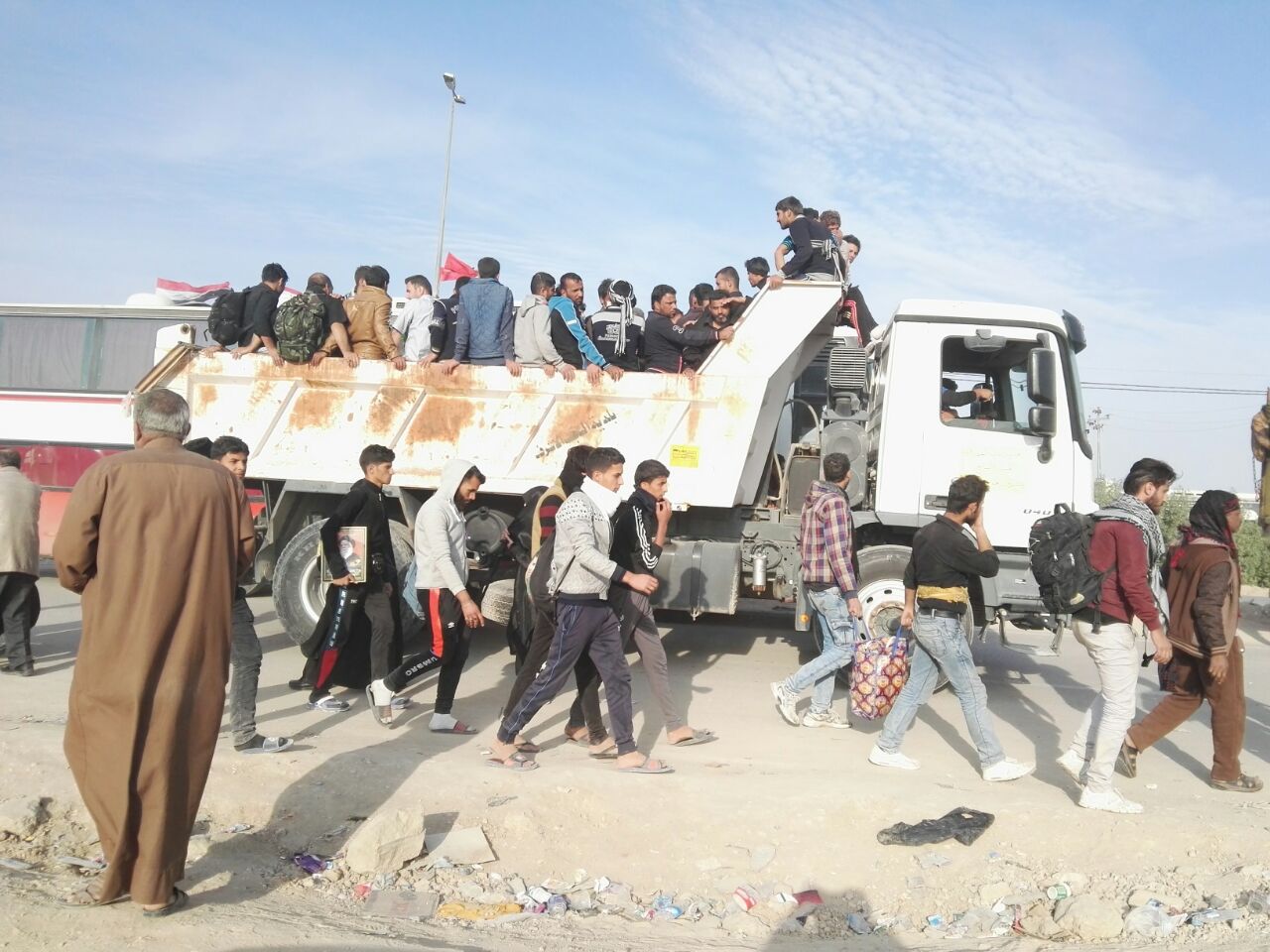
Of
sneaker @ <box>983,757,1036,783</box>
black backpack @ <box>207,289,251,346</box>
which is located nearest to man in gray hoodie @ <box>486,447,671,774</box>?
sneaker @ <box>983,757,1036,783</box>

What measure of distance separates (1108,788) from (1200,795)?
810mm

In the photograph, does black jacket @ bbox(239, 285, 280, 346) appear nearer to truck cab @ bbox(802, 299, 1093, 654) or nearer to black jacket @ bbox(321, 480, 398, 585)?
black jacket @ bbox(321, 480, 398, 585)

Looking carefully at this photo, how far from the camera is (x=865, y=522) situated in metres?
7.57

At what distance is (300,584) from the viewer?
796 centimetres

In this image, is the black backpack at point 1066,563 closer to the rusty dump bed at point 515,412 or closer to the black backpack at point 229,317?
the rusty dump bed at point 515,412

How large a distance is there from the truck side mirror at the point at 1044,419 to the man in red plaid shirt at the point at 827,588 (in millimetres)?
1719

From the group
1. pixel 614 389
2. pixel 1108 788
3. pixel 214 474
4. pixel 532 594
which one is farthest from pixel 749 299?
pixel 214 474

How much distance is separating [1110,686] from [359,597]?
169 inches

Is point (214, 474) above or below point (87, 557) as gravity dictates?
above

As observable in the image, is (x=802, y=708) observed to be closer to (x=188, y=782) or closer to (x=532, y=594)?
(x=532, y=594)

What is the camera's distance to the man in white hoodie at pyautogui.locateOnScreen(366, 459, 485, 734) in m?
5.84

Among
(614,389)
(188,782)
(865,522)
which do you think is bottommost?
(188,782)

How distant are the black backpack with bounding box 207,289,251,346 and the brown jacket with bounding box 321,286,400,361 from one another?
84 centimetres

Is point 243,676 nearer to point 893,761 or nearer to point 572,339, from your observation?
point 893,761
